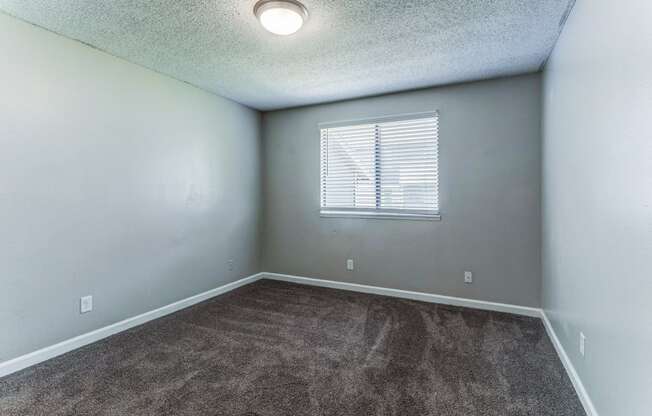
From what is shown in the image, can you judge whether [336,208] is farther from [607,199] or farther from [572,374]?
[607,199]

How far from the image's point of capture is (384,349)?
100 inches

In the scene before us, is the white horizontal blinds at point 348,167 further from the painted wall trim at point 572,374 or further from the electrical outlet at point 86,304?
the electrical outlet at point 86,304

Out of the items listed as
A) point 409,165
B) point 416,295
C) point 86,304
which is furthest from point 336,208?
point 86,304

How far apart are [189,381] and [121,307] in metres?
1.26

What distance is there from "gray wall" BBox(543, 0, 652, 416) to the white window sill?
1.33 metres

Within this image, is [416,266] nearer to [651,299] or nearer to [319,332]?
[319,332]

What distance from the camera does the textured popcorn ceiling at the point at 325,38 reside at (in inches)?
83.8

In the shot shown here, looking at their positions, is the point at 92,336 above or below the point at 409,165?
below

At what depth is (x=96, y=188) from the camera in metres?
2.71

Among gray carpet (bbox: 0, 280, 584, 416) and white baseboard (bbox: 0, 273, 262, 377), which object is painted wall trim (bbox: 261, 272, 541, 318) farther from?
white baseboard (bbox: 0, 273, 262, 377)

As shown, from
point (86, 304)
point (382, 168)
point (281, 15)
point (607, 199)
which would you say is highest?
point (281, 15)

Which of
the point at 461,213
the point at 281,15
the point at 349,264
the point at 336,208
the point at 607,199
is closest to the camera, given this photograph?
the point at 607,199

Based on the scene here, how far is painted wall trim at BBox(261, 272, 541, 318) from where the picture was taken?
10.8ft

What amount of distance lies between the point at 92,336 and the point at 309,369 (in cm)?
186
